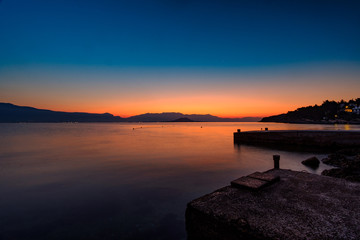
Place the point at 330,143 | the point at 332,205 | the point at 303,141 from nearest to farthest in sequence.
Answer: the point at 332,205 → the point at 330,143 → the point at 303,141

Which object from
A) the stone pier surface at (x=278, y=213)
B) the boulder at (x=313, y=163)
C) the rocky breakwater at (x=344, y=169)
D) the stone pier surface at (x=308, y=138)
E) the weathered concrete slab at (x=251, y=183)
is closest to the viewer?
the stone pier surface at (x=278, y=213)

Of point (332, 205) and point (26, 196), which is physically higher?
point (332, 205)

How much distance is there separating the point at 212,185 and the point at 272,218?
Result: 668 centimetres

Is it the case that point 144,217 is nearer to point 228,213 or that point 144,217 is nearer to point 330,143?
point 228,213

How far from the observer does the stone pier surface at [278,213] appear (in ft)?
9.43

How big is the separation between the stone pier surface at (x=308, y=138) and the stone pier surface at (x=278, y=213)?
19539mm

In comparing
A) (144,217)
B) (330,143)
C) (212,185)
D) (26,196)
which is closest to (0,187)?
(26,196)

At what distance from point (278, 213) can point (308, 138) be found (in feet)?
75.0

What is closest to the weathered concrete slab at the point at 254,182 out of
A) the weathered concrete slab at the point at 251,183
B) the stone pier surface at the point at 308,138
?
the weathered concrete slab at the point at 251,183

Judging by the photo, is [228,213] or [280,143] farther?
[280,143]

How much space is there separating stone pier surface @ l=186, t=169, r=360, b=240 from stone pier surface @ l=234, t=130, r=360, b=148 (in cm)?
1954

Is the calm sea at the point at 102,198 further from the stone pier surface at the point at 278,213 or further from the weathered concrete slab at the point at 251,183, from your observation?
the weathered concrete slab at the point at 251,183

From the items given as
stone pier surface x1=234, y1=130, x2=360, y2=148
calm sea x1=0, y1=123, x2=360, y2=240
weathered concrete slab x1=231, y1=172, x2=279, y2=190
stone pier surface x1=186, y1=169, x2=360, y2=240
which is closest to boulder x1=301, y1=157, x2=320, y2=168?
calm sea x1=0, y1=123, x2=360, y2=240

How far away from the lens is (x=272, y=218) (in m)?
3.19
